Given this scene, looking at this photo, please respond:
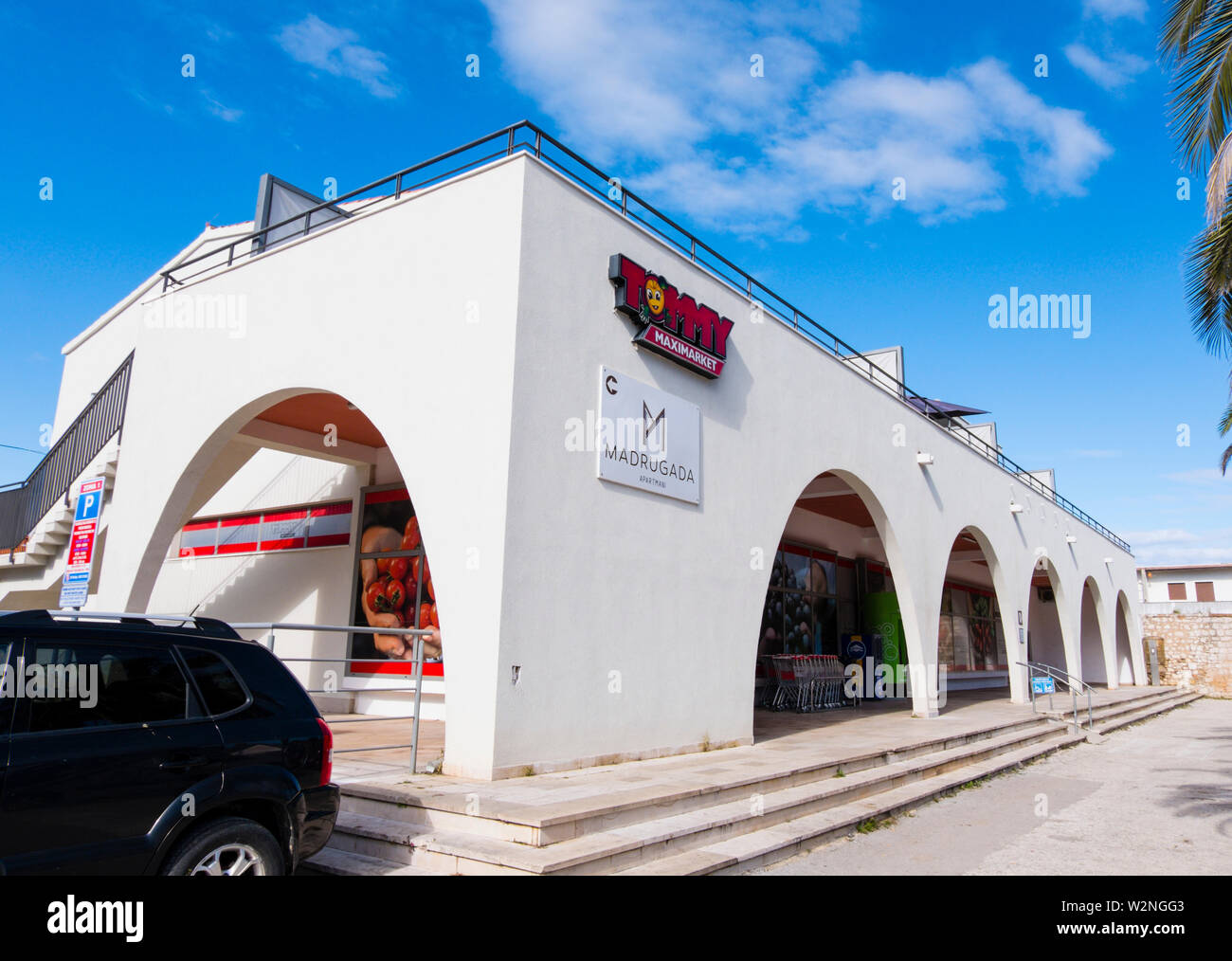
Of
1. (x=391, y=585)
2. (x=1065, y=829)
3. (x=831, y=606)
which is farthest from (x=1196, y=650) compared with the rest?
(x=391, y=585)

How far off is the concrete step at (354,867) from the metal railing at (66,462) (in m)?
9.41

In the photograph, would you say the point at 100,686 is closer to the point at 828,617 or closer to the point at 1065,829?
the point at 1065,829

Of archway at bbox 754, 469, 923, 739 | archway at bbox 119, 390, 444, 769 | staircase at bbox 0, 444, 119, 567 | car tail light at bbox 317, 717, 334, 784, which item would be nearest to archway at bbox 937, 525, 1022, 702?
archway at bbox 754, 469, 923, 739

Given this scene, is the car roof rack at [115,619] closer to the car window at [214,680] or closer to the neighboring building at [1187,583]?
the car window at [214,680]

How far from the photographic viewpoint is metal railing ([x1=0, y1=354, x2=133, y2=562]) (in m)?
13.0

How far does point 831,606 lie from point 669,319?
38.9 ft

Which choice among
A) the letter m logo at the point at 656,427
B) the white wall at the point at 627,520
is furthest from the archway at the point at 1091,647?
the letter m logo at the point at 656,427

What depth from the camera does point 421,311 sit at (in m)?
8.34

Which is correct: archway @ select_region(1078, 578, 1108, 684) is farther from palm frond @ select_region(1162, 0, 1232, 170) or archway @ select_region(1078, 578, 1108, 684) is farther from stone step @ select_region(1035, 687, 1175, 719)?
palm frond @ select_region(1162, 0, 1232, 170)

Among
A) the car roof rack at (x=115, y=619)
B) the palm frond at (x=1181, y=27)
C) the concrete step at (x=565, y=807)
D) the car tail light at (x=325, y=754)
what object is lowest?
the concrete step at (x=565, y=807)

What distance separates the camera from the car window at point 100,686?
145 inches

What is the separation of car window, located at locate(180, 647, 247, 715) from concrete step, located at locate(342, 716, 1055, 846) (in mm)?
2058
